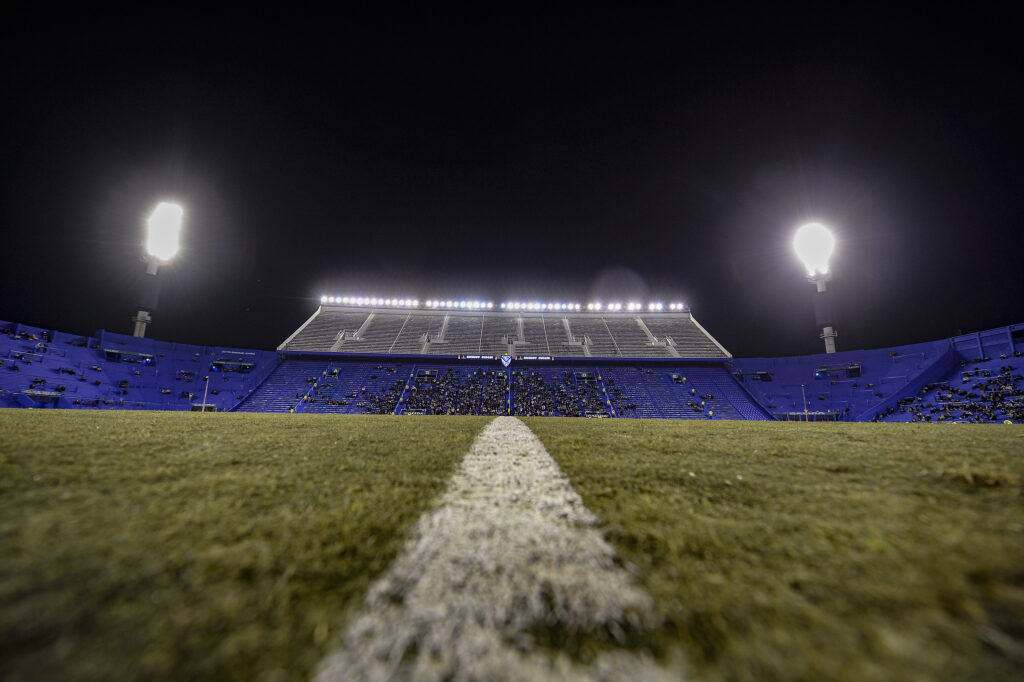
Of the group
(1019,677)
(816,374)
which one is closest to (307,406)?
(1019,677)

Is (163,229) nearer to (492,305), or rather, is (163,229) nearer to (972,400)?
(492,305)

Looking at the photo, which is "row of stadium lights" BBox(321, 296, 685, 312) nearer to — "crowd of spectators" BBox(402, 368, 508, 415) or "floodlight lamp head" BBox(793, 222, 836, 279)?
"crowd of spectators" BBox(402, 368, 508, 415)

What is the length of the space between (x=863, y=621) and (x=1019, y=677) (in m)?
0.18

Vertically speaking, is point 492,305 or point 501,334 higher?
point 492,305

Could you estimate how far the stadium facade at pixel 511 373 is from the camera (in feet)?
80.1

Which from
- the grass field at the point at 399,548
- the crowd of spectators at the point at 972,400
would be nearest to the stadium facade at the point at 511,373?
the crowd of spectators at the point at 972,400

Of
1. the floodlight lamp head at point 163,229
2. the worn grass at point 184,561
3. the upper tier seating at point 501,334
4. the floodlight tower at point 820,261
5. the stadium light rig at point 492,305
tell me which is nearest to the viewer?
the worn grass at point 184,561

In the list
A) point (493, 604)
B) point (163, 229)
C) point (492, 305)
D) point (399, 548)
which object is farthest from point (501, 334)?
point (493, 604)

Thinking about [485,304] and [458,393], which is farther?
[485,304]

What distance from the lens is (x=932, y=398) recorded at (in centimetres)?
2492

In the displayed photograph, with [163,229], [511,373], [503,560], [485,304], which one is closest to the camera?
[503,560]

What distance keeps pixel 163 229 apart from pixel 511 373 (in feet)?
107

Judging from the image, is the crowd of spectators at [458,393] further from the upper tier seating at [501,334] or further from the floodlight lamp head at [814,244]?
the floodlight lamp head at [814,244]

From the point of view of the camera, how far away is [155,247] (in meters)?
30.7
